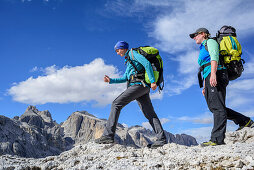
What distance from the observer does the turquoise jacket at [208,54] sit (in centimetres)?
566

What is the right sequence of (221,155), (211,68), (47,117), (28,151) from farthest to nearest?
(47,117), (28,151), (211,68), (221,155)

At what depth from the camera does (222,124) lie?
5691 mm

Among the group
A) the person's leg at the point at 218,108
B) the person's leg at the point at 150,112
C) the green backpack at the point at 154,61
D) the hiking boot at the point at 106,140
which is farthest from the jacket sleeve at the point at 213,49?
the hiking boot at the point at 106,140

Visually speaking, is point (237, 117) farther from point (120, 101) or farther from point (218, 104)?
point (120, 101)

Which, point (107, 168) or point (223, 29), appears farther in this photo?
point (223, 29)

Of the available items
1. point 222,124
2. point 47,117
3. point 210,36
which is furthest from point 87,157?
point 47,117

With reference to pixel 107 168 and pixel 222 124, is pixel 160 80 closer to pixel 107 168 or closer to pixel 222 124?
pixel 222 124

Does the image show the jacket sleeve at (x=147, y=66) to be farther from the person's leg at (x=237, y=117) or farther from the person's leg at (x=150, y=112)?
the person's leg at (x=237, y=117)

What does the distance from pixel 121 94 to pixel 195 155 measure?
2978 millimetres

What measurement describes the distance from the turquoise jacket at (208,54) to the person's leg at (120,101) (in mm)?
1765

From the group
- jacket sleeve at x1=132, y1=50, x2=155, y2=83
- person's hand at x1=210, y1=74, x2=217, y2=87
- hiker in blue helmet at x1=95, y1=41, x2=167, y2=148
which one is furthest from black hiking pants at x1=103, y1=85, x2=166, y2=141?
person's hand at x1=210, y1=74, x2=217, y2=87

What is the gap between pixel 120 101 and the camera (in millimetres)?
6816

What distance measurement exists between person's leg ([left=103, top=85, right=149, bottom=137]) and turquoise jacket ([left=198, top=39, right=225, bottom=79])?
1765mm

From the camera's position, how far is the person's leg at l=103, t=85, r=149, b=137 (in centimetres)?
678
